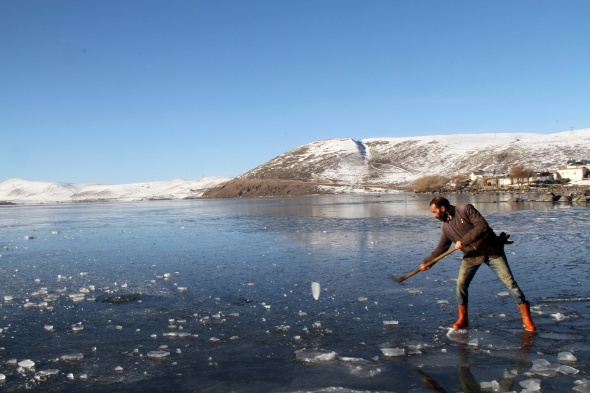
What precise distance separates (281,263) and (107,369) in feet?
28.5

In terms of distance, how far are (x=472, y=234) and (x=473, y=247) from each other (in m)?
0.33

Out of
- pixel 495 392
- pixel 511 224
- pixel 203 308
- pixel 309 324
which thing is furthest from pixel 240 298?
pixel 511 224

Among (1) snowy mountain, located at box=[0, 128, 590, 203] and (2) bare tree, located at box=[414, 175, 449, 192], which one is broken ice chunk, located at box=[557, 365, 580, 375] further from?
(1) snowy mountain, located at box=[0, 128, 590, 203]

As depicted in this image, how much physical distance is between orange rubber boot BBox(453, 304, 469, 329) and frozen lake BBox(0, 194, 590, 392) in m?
0.19

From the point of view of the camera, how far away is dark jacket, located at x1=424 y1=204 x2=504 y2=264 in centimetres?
751

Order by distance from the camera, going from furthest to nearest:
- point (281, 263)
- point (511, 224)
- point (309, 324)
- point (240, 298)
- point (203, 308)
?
point (511, 224), point (281, 263), point (240, 298), point (203, 308), point (309, 324)

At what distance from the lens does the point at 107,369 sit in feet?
20.7

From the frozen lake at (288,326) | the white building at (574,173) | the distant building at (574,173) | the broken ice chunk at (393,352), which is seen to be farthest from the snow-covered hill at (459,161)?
the broken ice chunk at (393,352)

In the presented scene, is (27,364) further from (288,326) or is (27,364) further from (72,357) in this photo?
(288,326)

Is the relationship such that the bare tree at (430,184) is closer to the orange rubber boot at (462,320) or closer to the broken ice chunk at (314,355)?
the orange rubber boot at (462,320)

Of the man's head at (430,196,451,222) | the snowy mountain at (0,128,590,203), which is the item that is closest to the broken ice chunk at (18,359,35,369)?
the man's head at (430,196,451,222)

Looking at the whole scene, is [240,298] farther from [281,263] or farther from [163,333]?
[281,263]

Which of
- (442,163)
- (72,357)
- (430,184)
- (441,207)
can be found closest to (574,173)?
(430,184)

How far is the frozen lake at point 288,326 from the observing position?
5.86m
